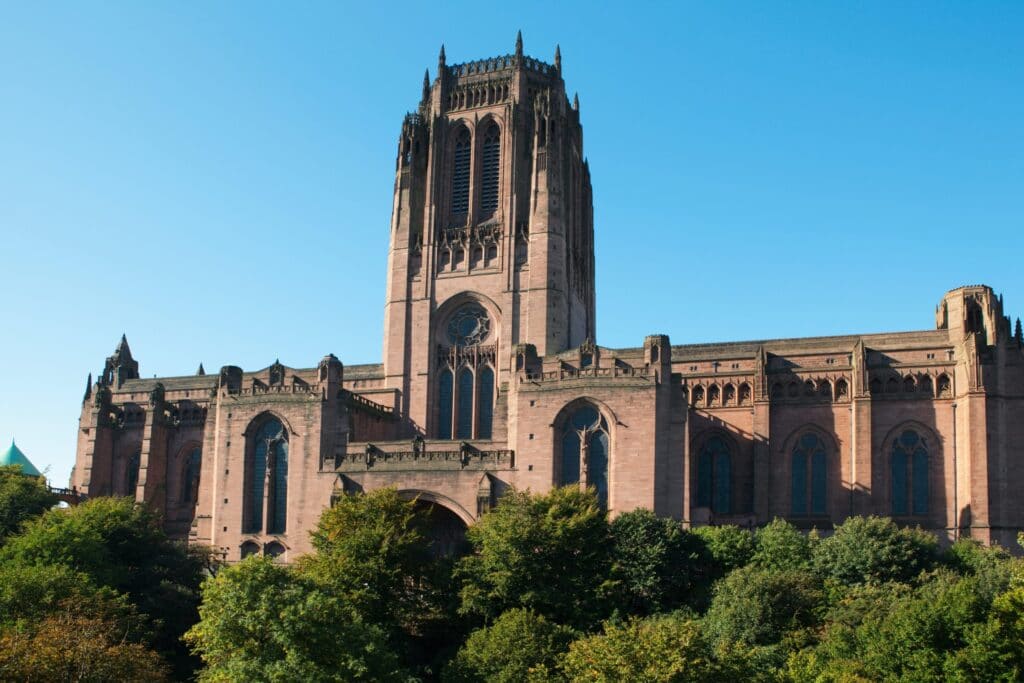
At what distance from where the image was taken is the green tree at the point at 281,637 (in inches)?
1522

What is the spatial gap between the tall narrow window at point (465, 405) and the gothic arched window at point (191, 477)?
684 inches

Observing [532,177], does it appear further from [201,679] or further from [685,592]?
[201,679]

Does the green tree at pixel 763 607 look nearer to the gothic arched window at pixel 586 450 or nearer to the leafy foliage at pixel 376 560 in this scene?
the gothic arched window at pixel 586 450

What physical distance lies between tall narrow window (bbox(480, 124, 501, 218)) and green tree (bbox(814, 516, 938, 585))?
33470 millimetres

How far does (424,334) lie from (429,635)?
27615 millimetres


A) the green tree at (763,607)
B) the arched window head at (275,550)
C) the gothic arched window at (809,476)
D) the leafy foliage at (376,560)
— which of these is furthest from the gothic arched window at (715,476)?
the arched window head at (275,550)

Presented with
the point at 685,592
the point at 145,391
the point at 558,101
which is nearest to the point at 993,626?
the point at 685,592

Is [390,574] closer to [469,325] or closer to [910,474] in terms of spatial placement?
[469,325]

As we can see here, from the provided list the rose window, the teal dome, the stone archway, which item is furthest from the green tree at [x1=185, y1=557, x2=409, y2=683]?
the teal dome

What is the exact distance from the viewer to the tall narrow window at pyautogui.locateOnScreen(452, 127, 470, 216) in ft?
252

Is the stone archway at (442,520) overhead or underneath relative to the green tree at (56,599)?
overhead

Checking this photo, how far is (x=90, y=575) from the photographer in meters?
51.1

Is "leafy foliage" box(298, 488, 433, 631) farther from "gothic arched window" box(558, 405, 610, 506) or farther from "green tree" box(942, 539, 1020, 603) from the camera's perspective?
"green tree" box(942, 539, 1020, 603)

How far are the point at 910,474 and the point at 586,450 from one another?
16859mm
